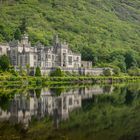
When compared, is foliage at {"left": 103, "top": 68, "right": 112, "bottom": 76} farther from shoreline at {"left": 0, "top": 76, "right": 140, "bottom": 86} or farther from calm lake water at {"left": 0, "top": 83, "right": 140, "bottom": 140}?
calm lake water at {"left": 0, "top": 83, "right": 140, "bottom": 140}

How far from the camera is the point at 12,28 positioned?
168 m

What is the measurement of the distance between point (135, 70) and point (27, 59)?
48.5 meters

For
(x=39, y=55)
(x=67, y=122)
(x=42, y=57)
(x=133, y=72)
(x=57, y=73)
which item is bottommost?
(x=67, y=122)

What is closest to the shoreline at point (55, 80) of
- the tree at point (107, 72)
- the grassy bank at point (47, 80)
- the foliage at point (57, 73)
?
the grassy bank at point (47, 80)

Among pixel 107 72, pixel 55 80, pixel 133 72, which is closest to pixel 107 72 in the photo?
pixel 107 72

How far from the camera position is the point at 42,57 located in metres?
111

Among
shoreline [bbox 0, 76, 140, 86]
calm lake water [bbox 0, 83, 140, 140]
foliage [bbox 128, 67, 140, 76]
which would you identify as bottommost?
calm lake water [bbox 0, 83, 140, 140]

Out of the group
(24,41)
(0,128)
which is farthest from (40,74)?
(0,128)

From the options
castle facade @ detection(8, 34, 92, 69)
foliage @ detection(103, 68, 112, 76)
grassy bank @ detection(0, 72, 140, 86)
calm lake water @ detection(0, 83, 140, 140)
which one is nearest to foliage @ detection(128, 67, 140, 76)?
grassy bank @ detection(0, 72, 140, 86)

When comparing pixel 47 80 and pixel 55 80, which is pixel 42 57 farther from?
pixel 47 80

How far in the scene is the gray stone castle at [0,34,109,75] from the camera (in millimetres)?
105312

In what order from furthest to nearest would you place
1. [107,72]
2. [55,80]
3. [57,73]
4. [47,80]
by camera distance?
[107,72] → [57,73] → [55,80] → [47,80]

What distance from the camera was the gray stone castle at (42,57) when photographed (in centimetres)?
10531

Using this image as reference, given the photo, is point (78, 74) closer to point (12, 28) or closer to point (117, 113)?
point (12, 28)
